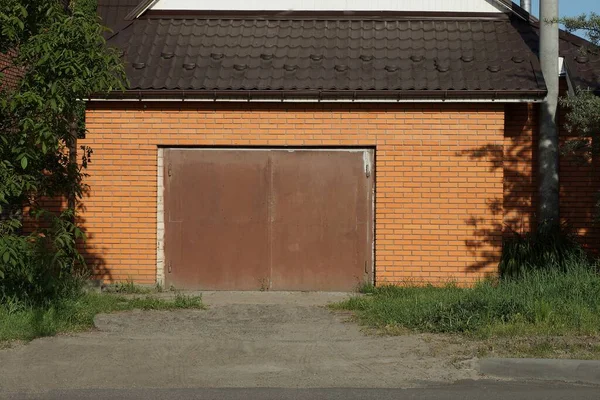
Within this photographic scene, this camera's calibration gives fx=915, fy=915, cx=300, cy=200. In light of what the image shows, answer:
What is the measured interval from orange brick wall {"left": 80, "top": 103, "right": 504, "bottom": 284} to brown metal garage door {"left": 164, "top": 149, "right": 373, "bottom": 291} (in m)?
0.22

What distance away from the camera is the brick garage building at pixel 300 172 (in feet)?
42.5

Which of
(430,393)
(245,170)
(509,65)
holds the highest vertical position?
(509,65)

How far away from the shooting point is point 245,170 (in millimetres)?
13219

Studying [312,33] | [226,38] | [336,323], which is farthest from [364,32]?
[336,323]

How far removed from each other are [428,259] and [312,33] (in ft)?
12.9

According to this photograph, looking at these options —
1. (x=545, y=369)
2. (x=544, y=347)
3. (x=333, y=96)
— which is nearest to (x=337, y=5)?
(x=333, y=96)

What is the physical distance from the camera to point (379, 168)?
1306 cm

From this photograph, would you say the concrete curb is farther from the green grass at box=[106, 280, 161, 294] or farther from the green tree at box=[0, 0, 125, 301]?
the green grass at box=[106, 280, 161, 294]

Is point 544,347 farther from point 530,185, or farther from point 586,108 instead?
point 530,185

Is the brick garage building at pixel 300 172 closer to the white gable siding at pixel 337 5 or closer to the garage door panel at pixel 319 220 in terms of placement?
the garage door panel at pixel 319 220

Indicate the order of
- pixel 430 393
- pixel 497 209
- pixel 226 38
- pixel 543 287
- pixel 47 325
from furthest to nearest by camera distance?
pixel 226 38, pixel 497 209, pixel 543 287, pixel 47 325, pixel 430 393

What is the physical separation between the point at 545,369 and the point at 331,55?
6798mm

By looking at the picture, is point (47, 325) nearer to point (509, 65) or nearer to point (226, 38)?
point (226, 38)

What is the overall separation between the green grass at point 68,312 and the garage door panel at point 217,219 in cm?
112
